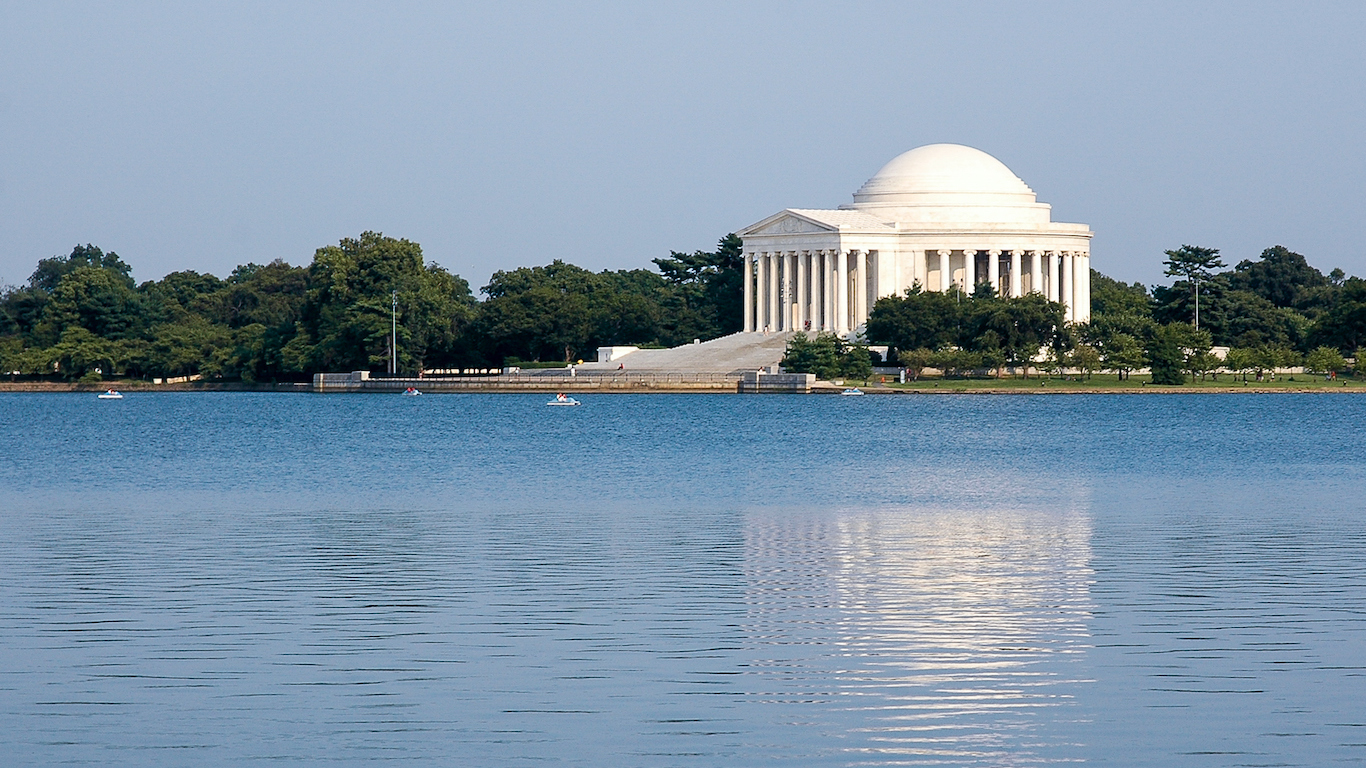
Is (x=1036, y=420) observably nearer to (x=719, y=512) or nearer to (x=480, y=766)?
(x=719, y=512)

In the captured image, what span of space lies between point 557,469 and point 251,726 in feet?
104

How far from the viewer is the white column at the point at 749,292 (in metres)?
132

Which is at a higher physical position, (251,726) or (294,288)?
(294,288)

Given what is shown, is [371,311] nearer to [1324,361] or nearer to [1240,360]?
[1240,360]

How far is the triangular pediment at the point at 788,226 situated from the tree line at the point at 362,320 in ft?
23.7

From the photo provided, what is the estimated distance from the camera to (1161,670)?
1667cm

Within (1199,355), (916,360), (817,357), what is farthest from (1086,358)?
(817,357)

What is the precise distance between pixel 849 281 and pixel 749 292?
665cm

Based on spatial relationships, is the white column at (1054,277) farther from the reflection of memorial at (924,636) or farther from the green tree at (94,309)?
the reflection of memorial at (924,636)

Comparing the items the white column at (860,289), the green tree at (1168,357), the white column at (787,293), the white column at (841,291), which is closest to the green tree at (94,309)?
the white column at (787,293)

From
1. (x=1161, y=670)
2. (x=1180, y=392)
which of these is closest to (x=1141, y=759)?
(x=1161, y=670)

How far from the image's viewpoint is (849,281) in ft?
434

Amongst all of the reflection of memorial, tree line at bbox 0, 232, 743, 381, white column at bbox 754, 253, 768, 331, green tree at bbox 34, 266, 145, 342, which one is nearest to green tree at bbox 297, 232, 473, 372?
tree line at bbox 0, 232, 743, 381

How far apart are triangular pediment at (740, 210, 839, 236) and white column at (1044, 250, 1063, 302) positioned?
49.9 ft
